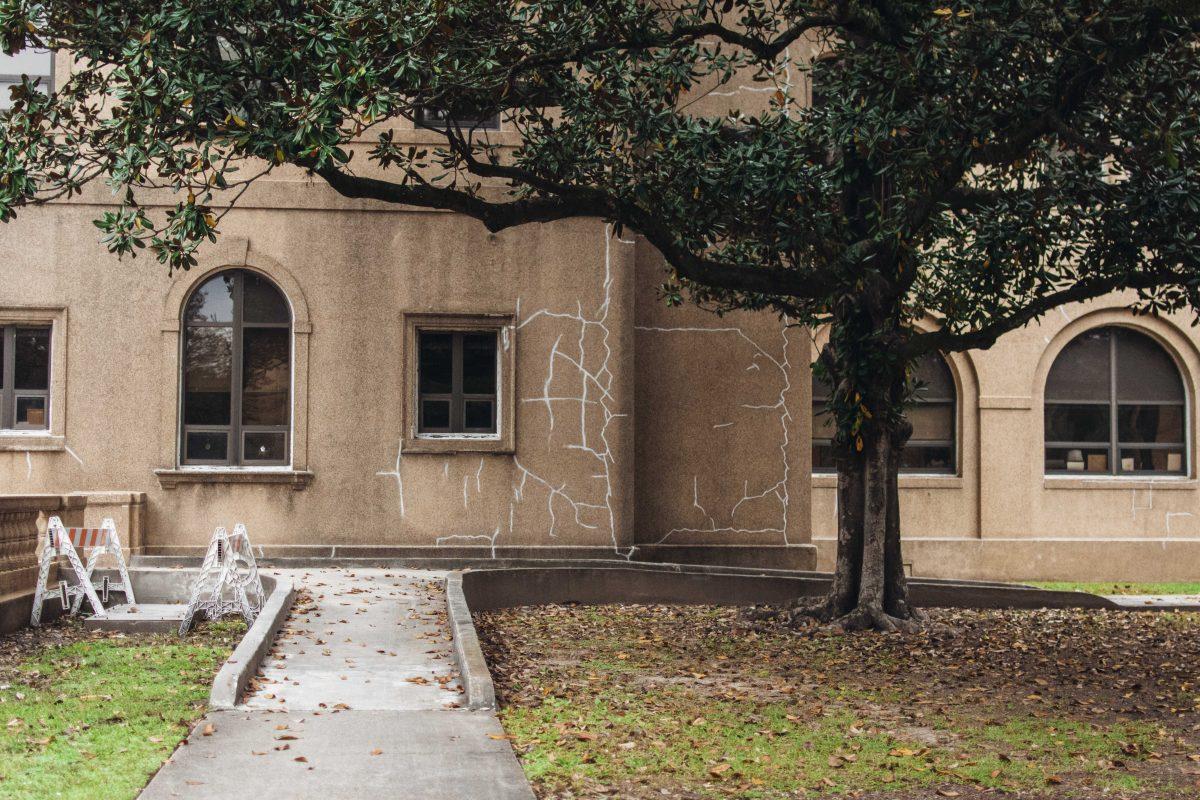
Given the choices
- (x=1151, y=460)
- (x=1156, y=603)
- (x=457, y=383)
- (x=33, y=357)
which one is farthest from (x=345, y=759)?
(x=1151, y=460)

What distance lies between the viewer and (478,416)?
16891 millimetres

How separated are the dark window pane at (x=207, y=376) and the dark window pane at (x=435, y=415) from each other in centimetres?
→ 252

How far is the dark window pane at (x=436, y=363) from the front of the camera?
1683cm

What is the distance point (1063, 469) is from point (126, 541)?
13626 millimetres

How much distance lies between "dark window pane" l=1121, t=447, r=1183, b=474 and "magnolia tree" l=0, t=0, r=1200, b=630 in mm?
6954

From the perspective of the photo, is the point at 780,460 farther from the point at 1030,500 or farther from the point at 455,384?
the point at 455,384

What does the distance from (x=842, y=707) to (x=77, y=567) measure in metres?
7.83

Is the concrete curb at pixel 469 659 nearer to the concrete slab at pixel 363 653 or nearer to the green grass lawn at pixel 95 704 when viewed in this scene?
the concrete slab at pixel 363 653

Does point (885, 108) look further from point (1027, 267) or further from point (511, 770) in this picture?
point (511, 770)

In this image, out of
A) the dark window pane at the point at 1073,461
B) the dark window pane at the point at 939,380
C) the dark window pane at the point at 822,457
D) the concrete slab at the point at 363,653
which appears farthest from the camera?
the dark window pane at the point at 1073,461

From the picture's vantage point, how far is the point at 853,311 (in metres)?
12.8

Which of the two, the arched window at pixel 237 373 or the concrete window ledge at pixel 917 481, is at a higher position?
the arched window at pixel 237 373

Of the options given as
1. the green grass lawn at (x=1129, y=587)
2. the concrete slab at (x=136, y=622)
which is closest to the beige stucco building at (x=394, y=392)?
the concrete slab at (x=136, y=622)

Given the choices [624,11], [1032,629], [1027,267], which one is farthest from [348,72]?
[1032,629]
